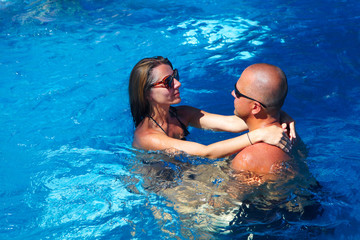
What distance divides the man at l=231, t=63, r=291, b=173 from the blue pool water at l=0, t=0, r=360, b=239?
36 cm

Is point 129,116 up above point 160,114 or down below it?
below

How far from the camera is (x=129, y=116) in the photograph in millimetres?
6602

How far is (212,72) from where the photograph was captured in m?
7.92

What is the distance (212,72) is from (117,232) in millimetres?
4445

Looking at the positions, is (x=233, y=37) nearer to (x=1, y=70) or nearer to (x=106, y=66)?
(x=106, y=66)

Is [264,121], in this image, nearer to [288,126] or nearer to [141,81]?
[288,126]

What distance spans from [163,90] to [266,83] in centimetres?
135

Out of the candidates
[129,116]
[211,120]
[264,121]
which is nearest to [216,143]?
[264,121]

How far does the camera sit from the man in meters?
3.67

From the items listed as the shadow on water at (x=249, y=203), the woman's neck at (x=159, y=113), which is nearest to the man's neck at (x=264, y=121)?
the shadow on water at (x=249, y=203)

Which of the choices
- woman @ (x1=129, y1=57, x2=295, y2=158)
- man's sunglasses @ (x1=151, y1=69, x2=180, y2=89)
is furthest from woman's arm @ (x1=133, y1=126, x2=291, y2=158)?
man's sunglasses @ (x1=151, y1=69, x2=180, y2=89)

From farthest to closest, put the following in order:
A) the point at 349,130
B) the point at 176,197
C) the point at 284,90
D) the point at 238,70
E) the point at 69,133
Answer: the point at 238,70, the point at 69,133, the point at 349,130, the point at 176,197, the point at 284,90

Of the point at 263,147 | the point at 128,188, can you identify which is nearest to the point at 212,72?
the point at 128,188

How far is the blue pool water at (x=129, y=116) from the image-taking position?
14.0 feet
